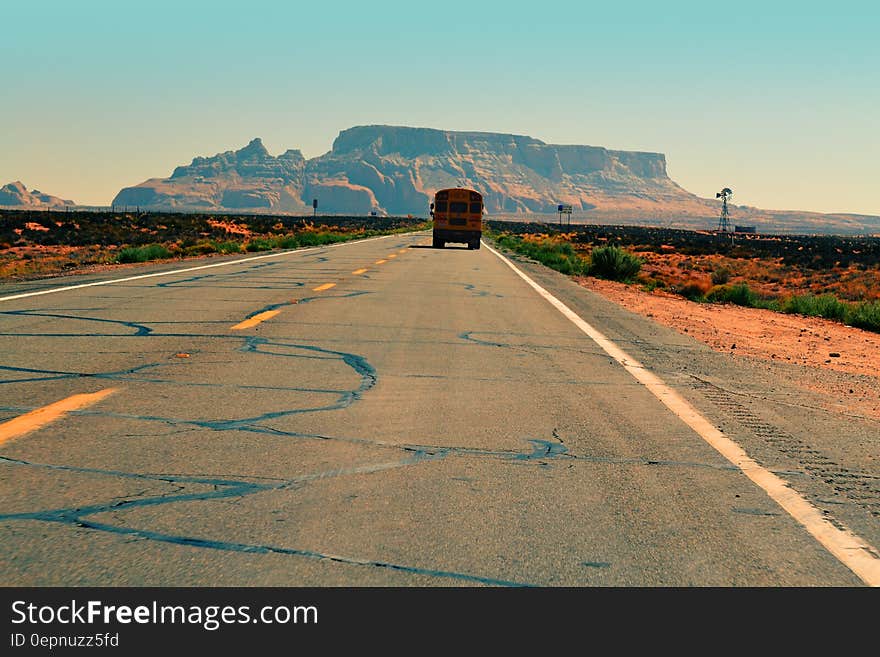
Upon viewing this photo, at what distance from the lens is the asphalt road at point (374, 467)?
4312mm

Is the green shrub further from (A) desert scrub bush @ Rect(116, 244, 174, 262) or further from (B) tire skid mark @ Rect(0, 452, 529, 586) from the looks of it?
(B) tire skid mark @ Rect(0, 452, 529, 586)

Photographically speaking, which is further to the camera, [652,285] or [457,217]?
[457,217]

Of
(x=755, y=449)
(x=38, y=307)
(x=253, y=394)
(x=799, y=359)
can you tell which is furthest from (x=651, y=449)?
(x=38, y=307)

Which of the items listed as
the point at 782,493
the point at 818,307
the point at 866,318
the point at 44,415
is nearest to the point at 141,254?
the point at 818,307

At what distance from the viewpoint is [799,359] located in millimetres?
13117

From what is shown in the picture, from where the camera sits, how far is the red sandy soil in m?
10.4

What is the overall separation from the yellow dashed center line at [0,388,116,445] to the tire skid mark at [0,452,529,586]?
2.53 feet

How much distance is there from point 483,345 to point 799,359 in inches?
173

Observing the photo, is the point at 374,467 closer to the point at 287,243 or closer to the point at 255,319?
the point at 255,319

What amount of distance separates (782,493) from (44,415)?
4944 mm

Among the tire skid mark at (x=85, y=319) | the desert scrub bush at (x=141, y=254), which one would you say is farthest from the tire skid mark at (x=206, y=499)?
Result: the desert scrub bush at (x=141, y=254)

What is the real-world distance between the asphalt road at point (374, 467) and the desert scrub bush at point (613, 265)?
20.3 metres

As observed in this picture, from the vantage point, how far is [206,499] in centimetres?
514
